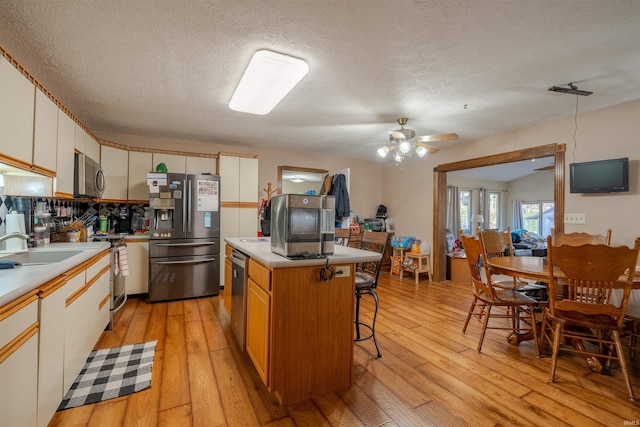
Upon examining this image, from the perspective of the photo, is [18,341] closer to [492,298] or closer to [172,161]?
[492,298]

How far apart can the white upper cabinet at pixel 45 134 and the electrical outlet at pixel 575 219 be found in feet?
16.3

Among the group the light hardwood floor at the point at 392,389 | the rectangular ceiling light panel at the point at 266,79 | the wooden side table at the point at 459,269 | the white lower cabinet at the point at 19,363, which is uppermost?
the rectangular ceiling light panel at the point at 266,79

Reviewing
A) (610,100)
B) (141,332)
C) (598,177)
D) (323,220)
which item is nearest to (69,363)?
(141,332)

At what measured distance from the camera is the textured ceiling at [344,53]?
1629 mm

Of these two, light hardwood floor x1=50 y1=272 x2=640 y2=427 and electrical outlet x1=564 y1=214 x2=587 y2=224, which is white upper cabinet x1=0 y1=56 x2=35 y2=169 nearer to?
light hardwood floor x1=50 y1=272 x2=640 y2=427

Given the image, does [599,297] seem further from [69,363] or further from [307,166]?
[307,166]

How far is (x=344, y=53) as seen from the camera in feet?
6.73

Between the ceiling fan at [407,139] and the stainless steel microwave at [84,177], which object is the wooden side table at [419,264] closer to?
the ceiling fan at [407,139]

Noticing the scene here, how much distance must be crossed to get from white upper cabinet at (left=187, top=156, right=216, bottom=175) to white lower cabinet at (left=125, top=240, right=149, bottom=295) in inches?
47.8

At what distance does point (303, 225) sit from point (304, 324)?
2.00 feet

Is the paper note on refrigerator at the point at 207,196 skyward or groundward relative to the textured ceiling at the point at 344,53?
groundward

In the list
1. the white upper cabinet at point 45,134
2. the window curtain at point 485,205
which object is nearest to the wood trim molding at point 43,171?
the white upper cabinet at point 45,134

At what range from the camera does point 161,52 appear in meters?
2.08

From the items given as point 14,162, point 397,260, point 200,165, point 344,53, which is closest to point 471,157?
point 397,260
